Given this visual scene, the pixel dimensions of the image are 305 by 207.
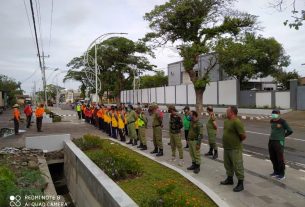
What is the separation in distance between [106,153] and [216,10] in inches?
1096

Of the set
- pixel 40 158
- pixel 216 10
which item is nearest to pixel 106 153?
pixel 40 158

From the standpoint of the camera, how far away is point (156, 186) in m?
8.03

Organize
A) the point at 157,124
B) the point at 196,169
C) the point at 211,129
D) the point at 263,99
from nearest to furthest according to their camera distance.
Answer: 1. the point at 196,169
2. the point at 211,129
3. the point at 157,124
4. the point at 263,99

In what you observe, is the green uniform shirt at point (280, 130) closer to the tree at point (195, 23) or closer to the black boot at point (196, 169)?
the black boot at point (196, 169)

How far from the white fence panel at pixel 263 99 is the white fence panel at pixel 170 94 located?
1796 cm

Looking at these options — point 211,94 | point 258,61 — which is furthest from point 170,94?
point 258,61

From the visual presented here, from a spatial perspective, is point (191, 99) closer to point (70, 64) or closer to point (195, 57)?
point (195, 57)

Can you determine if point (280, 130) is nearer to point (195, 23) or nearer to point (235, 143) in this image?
point (235, 143)

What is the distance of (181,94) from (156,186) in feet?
140

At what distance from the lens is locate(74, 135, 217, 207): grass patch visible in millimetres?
5934

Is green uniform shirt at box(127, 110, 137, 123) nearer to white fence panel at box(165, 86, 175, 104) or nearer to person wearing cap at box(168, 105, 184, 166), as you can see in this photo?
person wearing cap at box(168, 105, 184, 166)

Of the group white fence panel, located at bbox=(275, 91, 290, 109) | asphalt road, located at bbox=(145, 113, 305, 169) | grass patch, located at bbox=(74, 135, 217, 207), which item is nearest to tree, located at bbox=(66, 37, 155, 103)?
white fence panel, located at bbox=(275, 91, 290, 109)

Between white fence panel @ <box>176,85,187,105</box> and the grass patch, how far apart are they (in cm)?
3809

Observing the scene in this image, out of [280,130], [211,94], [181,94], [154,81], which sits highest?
[154,81]
